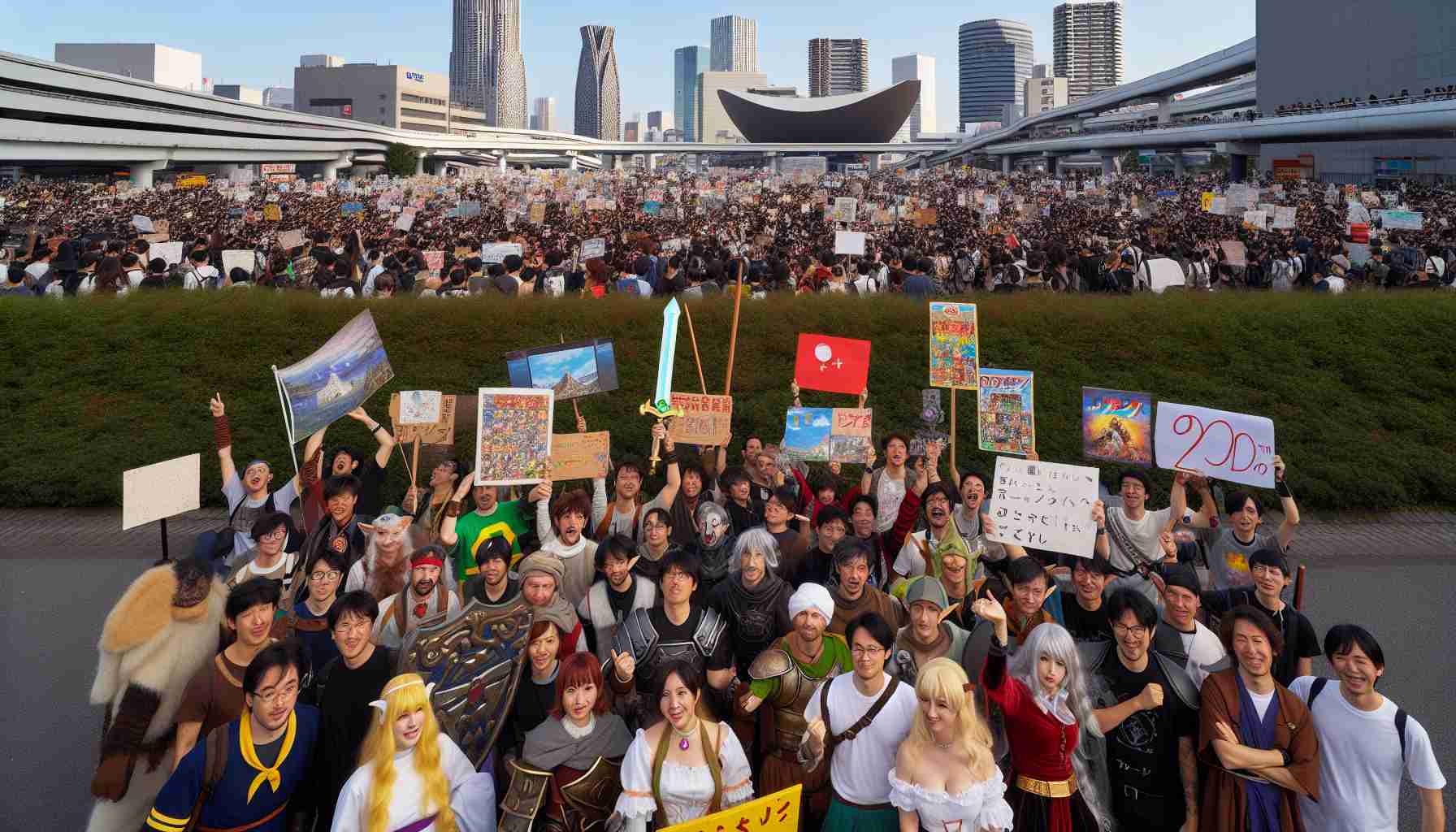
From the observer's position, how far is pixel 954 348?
7328 mm

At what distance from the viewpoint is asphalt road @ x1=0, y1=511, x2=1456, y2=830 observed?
15.0ft

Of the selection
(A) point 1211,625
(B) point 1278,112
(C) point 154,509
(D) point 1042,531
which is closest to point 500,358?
(C) point 154,509

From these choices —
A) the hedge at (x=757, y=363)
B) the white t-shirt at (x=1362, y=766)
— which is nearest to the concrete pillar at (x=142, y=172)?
the hedge at (x=757, y=363)

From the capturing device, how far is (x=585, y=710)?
11.3ft

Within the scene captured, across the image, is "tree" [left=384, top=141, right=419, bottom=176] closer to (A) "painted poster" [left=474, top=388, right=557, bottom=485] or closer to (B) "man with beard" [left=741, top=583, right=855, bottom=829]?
(A) "painted poster" [left=474, top=388, right=557, bottom=485]

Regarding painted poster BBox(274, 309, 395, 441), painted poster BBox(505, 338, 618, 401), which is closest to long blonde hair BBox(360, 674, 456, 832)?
painted poster BBox(274, 309, 395, 441)

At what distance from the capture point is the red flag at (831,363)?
7.41m

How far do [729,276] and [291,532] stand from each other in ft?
29.4

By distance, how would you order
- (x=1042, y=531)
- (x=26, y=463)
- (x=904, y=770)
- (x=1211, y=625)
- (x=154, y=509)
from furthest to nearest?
(x=26, y=463), (x=154, y=509), (x=1042, y=531), (x=1211, y=625), (x=904, y=770)

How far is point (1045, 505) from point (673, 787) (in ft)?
8.86

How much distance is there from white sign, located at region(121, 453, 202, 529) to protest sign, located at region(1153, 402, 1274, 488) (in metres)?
5.78

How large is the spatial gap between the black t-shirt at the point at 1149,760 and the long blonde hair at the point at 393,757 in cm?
240

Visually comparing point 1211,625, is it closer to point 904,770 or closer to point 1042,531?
point 1042,531

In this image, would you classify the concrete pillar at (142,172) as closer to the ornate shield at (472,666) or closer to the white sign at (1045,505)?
the ornate shield at (472,666)
